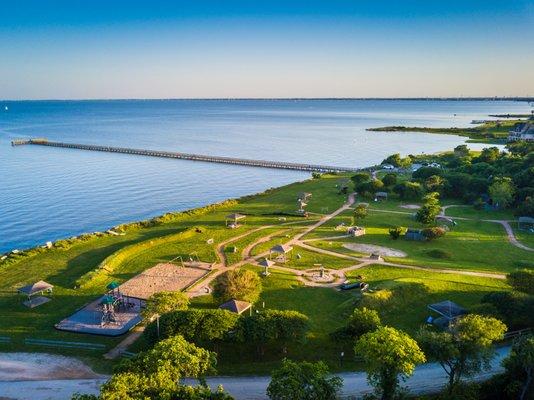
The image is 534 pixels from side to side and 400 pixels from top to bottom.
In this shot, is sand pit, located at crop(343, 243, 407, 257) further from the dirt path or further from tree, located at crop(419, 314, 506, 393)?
tree, located at crop(419, 314, 506, 393)

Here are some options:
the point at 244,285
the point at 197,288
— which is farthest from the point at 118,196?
the point at 244,285

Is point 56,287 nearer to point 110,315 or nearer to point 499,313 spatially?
point 110,315

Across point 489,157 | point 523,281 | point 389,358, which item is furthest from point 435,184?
point 389,358

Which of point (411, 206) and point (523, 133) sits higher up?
point (523, 133)

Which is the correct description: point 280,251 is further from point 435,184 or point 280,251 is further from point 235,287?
point 435,184

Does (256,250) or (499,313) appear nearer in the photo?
(499,313)

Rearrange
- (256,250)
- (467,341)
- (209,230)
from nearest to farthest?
(467,341), (256,250), (209,230)

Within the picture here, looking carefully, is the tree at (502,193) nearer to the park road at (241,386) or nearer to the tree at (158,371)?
the park road at (241,386)
